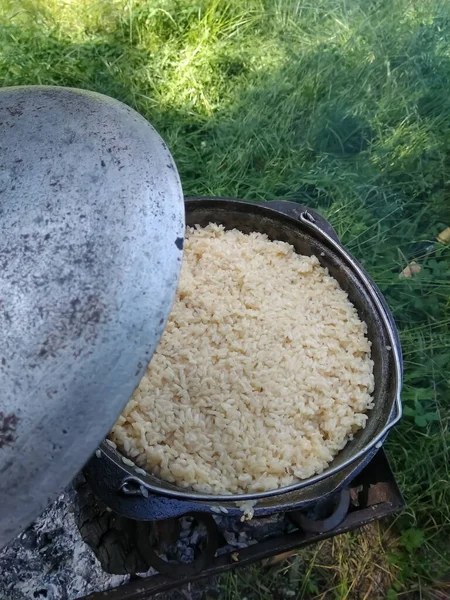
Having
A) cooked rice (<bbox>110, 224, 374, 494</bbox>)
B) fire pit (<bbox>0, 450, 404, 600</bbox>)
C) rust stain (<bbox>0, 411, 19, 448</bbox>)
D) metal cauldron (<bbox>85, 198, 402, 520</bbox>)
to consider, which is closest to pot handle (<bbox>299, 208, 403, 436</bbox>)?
metal cauldron (<bbox>85, 198, 402, 520</bbox>)

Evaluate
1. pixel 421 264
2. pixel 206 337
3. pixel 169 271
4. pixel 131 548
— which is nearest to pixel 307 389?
pixel 206 337

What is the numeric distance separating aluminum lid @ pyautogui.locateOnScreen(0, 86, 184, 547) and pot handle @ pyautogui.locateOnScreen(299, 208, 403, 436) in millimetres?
1021

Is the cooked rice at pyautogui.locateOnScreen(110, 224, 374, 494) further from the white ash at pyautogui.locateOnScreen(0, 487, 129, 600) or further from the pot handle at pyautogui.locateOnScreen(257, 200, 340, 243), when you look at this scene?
the white ash at pyautogui.locateOnScreen(0, 487, 129, 600)

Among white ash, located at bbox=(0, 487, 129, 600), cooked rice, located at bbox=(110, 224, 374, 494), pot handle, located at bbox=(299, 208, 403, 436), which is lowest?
white ash, located at bbox=(0, 487, 129, 600)

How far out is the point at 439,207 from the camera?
3.54 m

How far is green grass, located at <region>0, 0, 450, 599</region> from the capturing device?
3176 millimetres

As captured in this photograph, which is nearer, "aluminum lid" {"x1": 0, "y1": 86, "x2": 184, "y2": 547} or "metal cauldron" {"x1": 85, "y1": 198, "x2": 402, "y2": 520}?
"aluminum lid" {"x1": 0, "y1": 86, "x2": 184, "y2": 547}

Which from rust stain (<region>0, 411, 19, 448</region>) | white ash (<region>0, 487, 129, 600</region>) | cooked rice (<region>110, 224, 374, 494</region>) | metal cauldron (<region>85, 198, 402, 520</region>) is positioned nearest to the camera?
rust stain (<region>0, 411, 19, 448</region>)

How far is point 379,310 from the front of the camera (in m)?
2.11

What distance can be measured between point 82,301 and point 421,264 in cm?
283

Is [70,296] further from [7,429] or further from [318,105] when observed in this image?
[318,105]

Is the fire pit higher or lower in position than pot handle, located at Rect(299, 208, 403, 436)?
lower

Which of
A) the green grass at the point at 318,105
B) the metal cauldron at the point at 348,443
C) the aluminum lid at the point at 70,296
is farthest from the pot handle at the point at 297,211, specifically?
the aluminum lid at the point at 70,296

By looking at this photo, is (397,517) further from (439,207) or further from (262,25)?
(262,25)
